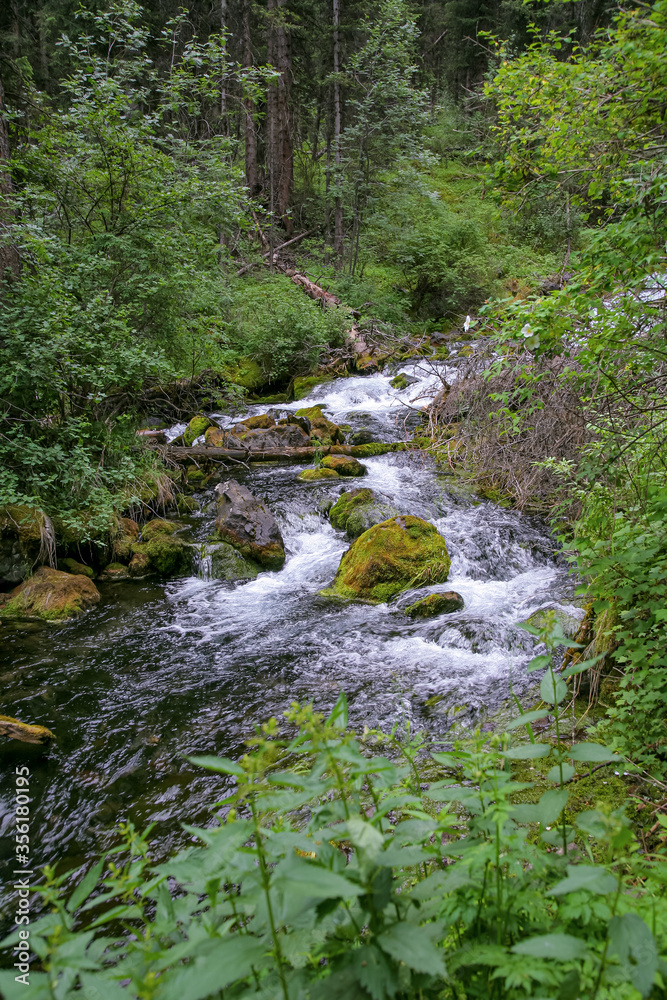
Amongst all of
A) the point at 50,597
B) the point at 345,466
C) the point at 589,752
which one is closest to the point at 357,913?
the point at 589,752

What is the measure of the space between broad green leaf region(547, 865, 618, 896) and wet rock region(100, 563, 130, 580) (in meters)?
7.34

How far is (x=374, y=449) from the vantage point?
37.4 feet

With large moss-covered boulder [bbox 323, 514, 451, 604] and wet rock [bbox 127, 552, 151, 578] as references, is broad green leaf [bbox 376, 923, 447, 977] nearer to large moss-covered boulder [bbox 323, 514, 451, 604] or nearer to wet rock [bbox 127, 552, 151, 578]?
large moss-covered boulder [bbox 323, 514, 451, 604]

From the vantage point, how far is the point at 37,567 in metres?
6.91

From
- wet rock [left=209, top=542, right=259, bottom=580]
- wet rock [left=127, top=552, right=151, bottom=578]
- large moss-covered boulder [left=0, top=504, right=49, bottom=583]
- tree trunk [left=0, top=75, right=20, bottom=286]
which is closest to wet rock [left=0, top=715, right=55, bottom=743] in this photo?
large moss-covered boulder [left=0, top=504, right=49, bottom=583]

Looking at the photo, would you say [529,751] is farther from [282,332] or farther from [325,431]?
[282,332]

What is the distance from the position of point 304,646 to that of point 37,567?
3.74 m

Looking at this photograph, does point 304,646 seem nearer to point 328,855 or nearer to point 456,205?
point 328,855

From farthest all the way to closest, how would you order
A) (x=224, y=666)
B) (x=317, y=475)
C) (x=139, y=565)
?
(x=317, y=475)
(x=139, y=565)
(x=224, y=666)

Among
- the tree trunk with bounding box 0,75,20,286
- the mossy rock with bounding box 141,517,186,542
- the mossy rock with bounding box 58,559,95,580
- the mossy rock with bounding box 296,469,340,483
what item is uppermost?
the tree trunk with bounding box 0,75,20,286

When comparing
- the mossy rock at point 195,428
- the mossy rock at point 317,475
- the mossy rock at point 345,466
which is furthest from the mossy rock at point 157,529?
the mossy rock at point 345,466

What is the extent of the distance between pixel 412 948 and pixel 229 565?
23.1 feet

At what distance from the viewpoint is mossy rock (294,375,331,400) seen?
48.9 ft

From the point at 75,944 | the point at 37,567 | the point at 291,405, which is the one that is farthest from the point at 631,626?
the point at 291,405
